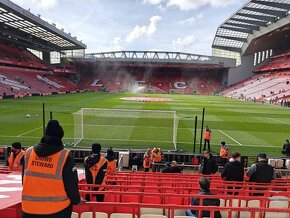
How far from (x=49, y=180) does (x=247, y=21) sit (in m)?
69.6

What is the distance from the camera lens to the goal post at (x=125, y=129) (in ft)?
57.2

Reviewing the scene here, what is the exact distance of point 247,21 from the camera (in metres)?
64.1

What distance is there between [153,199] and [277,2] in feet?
174

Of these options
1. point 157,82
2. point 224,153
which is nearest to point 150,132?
point 224,153

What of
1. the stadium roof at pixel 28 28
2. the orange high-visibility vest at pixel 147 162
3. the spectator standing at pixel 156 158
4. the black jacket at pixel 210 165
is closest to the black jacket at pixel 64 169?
the black jacket at pixel 210 165

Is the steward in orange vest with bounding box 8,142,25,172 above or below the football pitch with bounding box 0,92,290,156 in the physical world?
above

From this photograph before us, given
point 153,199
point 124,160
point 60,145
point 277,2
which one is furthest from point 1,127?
point 277,2

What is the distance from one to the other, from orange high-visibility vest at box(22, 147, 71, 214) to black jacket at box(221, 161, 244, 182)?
4.57 meters

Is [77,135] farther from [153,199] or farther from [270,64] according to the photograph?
[270,64]

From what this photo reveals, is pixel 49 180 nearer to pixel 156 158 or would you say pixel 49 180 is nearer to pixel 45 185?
pixel 45 185

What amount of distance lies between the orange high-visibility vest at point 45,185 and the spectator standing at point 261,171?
4888 mm

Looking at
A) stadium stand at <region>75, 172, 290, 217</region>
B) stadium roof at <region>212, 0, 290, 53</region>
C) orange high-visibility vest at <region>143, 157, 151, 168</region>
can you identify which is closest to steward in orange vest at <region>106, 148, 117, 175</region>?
stadium stand at <region>75, 172, 290, 217</region>

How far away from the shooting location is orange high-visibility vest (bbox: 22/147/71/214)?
287 cm

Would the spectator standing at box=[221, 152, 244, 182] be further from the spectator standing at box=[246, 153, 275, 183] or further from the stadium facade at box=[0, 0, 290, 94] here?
the stadium facade at box=[0, 0, 290, 94]
